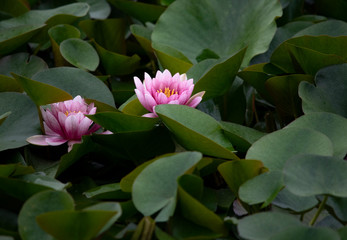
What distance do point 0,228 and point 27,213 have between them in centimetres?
6

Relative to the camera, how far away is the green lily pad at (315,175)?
829 millimetres

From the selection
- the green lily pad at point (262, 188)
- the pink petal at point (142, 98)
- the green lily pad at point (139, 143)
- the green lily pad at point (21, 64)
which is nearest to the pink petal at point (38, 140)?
the green lily pad at point (139, 143)

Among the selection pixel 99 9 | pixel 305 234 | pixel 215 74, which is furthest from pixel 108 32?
pixel 305 234

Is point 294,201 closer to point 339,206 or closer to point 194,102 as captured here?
point 339,206

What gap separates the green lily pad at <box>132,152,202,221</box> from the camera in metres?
0.85

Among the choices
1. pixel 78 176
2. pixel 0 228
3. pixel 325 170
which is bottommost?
pixel 78 176

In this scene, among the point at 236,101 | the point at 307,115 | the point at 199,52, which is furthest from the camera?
the point at 199,52

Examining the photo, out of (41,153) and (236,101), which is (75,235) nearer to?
(41,153)

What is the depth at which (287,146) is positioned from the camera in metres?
0.96

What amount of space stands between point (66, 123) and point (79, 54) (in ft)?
1.13

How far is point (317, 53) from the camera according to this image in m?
1.18

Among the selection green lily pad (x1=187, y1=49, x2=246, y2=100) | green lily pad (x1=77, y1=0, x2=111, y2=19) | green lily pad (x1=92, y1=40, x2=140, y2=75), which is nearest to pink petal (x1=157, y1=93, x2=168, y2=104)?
green lily pad (x1=187, y1=49, x2=246, y2=100)

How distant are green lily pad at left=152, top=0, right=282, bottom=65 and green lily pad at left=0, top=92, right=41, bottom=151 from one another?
45 centimetres

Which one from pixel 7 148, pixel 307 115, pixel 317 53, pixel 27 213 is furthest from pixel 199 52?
pixel 27 213
